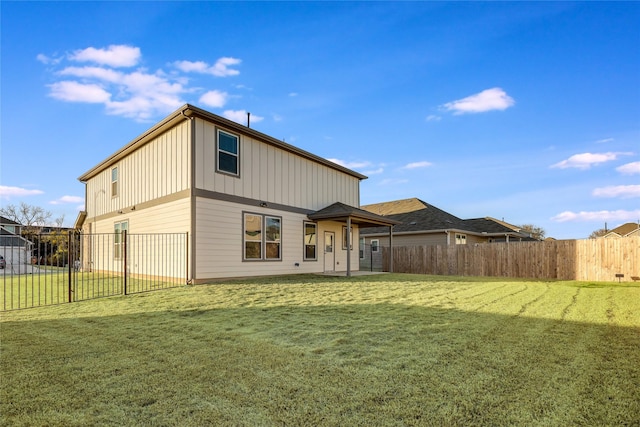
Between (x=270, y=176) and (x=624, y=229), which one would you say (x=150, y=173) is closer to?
(x=270, y=176)

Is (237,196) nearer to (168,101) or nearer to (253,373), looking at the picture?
(168,101)

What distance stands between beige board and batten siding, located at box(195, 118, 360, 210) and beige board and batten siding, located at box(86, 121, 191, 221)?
0.59 m

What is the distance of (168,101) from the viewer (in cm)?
1365

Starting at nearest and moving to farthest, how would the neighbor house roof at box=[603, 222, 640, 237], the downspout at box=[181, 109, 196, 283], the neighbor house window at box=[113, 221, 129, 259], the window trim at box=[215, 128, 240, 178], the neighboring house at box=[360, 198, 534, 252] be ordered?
1. the downspout at box=[181, 109, 196, 283]
2. the window trim at box=[215, 128, 240, 178]
3. the neighbor house window at box=[113, 221, 129, 259]
4. the neighboring house at box=[360, 198, 534, 252]
5. the neighbor house roof at box=[603, 222, 640, 237]

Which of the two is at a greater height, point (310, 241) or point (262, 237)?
point (262, 237)

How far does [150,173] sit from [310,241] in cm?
710

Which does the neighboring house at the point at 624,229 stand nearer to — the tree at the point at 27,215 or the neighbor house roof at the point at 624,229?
the neighbor house roof at the point at 624,229

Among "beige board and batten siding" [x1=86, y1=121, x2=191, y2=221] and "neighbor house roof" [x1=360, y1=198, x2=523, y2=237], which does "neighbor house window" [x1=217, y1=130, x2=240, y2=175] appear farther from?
"neighbor house roof" [x1=360, y1=198, x2=523, y2=237]

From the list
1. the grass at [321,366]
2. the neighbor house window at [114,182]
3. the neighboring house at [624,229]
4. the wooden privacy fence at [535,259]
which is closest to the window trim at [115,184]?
the neighbor house window at [114,182]

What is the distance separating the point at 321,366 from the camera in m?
3.55

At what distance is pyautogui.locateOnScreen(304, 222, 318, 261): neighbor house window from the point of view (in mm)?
15102

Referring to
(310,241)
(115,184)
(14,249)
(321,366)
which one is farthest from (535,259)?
(14,249)

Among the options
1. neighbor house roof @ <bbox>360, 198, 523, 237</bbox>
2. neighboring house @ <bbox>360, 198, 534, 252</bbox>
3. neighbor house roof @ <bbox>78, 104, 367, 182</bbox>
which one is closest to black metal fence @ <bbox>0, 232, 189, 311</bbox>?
neighbor house roof @ <bbox>78, 104, 367, 182</bbox>

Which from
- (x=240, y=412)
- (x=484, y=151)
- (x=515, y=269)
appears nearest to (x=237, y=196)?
(x=240, y=412)
